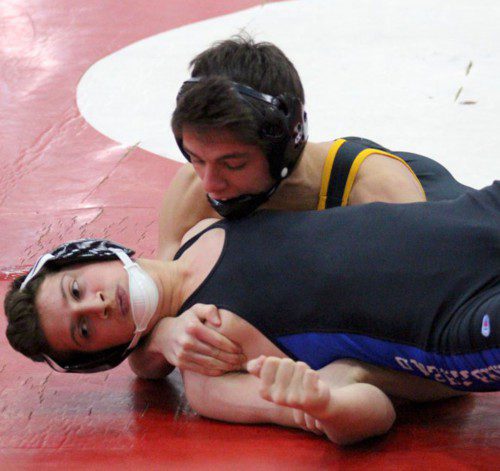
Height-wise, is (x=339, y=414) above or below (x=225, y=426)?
above

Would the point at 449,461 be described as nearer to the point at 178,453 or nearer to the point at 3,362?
the point at 178,453

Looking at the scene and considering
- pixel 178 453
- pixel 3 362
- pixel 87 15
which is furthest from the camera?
pixel 87 15

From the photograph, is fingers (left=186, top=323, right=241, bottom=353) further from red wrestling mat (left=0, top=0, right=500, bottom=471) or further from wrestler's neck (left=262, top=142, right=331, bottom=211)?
wrestler's neck (left=262, top=142, right=331, bottom=211)

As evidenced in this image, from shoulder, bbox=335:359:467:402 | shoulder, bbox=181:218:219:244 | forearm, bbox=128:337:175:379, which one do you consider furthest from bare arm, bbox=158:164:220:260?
shoulder, bbox=335:359:467:402

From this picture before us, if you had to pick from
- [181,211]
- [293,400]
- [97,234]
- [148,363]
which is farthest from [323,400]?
[97,234]

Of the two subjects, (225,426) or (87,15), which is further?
(87,15)

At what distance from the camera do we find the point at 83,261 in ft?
8.71

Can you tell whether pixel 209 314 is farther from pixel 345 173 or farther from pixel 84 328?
pixel 345 173

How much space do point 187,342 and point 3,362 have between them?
0.69m

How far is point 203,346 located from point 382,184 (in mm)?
669

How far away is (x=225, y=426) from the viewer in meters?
2.54

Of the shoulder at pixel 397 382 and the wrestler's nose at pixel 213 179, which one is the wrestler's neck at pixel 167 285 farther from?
the shoulder at pixel 397 382

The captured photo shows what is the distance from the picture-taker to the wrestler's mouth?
8.43ft

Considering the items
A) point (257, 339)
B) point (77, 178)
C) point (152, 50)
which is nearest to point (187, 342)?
point (257, 339)
